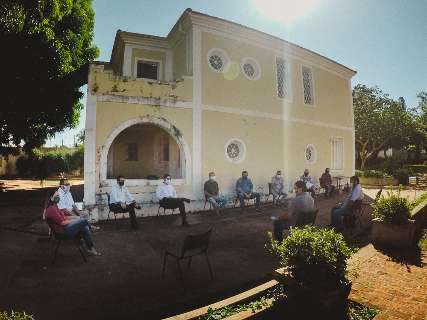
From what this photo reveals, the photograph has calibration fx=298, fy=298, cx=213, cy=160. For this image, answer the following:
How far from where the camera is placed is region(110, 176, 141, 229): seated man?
841 centimetres

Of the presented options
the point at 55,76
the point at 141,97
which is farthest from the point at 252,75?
the point at 55,76

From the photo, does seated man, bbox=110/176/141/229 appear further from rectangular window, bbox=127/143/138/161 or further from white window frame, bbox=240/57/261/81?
rectangular window, bbox=127/143/138/161

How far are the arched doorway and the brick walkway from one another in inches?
438

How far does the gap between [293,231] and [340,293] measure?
0.86m

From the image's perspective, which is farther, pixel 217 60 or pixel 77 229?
pixel 217 60

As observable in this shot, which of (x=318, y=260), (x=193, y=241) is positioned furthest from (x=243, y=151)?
(x=318, y=260)

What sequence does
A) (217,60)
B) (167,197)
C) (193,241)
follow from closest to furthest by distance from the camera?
(193,241) < (167,197) < (217,60)

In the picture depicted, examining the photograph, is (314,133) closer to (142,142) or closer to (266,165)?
(266,165)

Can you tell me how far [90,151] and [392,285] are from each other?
850 centimetres

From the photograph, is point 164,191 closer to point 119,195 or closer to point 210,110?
point 119,195

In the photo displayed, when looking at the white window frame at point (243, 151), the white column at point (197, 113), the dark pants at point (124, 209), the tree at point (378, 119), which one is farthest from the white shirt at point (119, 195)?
the tree at point (378, 119)

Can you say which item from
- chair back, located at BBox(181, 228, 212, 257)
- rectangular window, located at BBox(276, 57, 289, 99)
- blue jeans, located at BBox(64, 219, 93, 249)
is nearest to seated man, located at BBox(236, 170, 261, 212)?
rectangular window, located at BBox(276, 57, 289, 99)

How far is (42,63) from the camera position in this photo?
469 inches

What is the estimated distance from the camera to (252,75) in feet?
43.0
